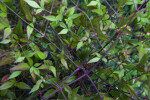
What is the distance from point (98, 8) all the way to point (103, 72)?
1.27ft

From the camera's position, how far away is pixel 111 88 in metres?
0.88

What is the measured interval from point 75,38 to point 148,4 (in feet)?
1.56

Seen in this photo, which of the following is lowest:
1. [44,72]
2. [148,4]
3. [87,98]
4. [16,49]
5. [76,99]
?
[87,98]

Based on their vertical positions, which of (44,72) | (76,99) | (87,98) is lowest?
(87,98)

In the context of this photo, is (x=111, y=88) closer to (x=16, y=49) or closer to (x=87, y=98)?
(x=87, y=98)

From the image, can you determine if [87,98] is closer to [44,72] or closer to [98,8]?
[44,72]

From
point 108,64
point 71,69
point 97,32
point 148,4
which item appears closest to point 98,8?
point 97,32

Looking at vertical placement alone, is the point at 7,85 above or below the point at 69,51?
below

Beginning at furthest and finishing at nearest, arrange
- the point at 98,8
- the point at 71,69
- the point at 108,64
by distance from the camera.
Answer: the point at 108,64
the point at 71,69
the point at 98,8


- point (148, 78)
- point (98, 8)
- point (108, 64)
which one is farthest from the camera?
point (108, 64)

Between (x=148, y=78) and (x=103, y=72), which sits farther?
(x=103, y=72)

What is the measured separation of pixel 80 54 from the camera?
34.4 inches

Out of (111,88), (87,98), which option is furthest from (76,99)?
(111,88)

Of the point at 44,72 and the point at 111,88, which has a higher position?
the point at 44,72
